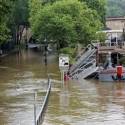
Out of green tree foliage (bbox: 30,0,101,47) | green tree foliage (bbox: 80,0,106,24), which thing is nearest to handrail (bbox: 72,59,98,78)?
green tree foliage (bbox: 30,0,101,47)

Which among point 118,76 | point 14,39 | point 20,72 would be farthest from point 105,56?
point 14,39

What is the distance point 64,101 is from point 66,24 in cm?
2847

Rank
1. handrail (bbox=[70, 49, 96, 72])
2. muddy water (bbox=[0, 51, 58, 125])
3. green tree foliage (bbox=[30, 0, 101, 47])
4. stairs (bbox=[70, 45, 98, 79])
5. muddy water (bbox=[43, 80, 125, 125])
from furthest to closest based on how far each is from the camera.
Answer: green tree foliage (bbox=[30, 0, 101, 47]) < handrail (bbox=[70, 49, 96, 72]) < stairs (bbox=[70, 45, 98, 79]) < muddy water (bbox=[0, 51, 58, 125]) < muddy water (bbox=[43, 80, 125, 125])

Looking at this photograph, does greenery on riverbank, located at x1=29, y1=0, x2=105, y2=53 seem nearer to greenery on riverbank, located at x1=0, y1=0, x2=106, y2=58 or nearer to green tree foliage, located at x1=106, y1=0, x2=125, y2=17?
greenery on riverbank, located at x1=0, y1=0, x2=106, y2=58

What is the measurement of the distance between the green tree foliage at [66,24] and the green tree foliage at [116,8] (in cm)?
9623

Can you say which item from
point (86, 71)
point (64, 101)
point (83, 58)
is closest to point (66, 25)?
point (83, 58)

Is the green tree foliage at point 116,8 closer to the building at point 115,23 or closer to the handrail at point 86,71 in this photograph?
the building at point 115,23

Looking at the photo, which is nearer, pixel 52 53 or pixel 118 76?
pixel 118 76

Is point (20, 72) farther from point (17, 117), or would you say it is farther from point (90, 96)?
point (17, 117)

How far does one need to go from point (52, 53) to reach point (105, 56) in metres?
35.4

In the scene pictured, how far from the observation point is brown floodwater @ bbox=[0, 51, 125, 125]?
2452cm

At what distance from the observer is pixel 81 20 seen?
59750mm

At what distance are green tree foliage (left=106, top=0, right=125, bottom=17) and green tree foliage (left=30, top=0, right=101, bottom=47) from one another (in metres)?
96.2

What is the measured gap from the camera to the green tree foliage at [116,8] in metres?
161
